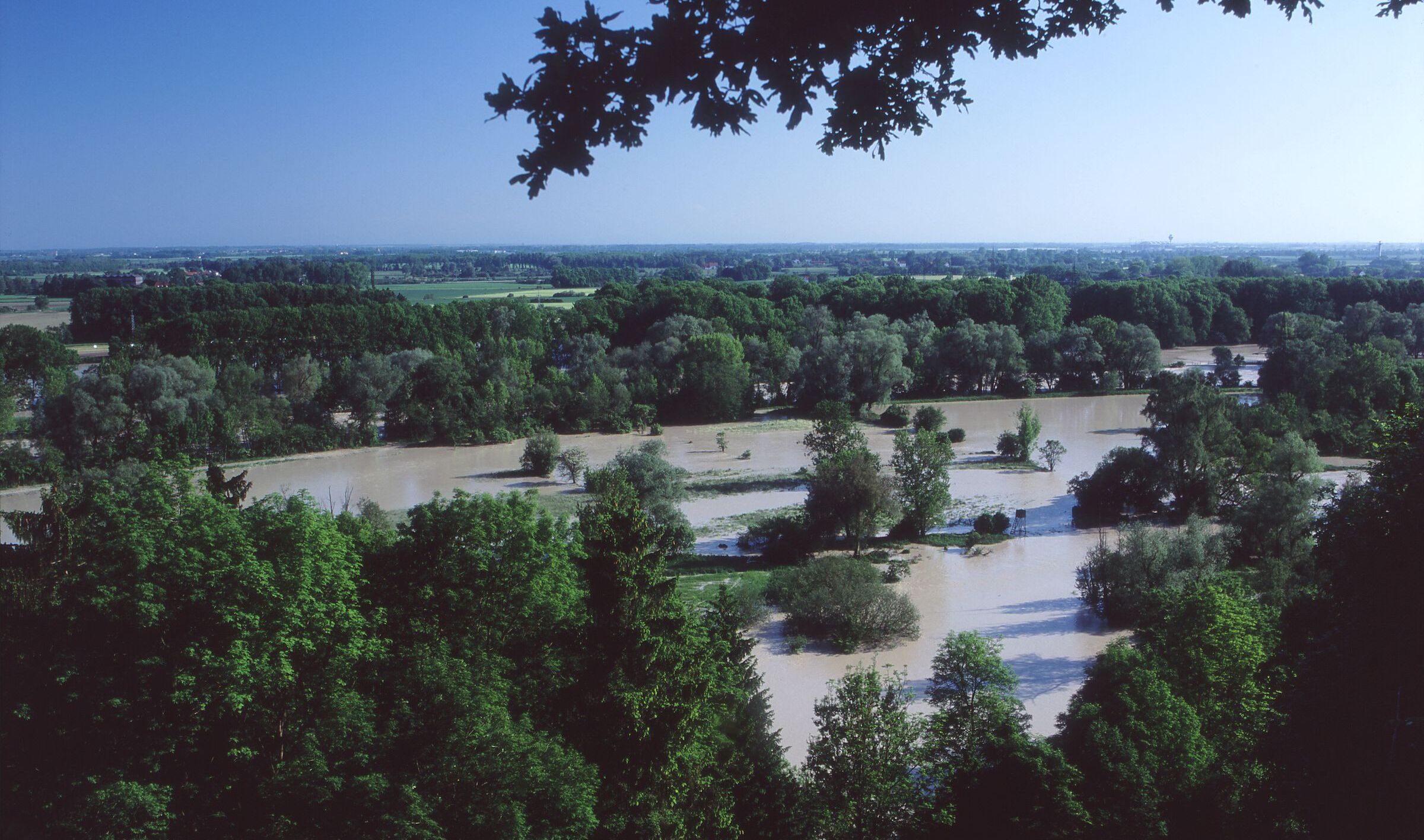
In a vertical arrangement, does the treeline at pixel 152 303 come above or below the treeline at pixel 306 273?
below

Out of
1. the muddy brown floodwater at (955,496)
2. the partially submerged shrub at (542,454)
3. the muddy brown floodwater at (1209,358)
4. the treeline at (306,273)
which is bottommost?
the muddy brown floodwater at (955,496)

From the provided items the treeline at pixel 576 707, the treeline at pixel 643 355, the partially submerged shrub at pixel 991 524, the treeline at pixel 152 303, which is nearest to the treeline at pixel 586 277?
the treeline at pixel 643 355

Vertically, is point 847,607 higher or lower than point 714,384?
lower

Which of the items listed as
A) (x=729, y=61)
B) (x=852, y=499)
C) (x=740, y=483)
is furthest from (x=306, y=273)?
(x=729, y=61)

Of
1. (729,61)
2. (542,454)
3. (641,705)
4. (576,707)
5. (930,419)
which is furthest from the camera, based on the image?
(930,419)

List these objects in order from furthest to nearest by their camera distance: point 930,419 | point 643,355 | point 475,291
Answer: point 475,291, point 643,355, point 930,419

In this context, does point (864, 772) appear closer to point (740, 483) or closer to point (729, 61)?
point (729, 61)

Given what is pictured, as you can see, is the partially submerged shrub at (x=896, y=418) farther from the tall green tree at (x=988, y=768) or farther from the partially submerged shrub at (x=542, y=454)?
the tall green tree at (x=988, y=768)
